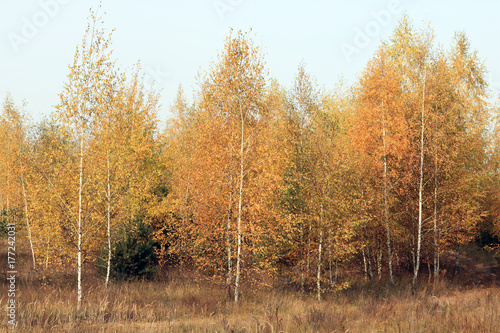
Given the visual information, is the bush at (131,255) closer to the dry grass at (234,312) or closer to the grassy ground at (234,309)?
the grassy ground at (234,309)

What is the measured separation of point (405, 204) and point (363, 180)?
2965 millimetres

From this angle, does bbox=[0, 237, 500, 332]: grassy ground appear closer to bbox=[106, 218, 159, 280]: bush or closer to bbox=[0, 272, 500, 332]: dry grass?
bbox=[0, 272, 500, 332]: dry grass

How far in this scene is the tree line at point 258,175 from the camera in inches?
550

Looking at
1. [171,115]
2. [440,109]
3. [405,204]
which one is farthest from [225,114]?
[171,115]

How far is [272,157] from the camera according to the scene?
14.3 meters

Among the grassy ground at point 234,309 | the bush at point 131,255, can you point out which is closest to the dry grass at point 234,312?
the grassy ground at point 234,309

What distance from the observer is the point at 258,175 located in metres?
14.0

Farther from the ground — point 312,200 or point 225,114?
point 225,114

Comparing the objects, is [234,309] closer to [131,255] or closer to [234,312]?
[234,312]

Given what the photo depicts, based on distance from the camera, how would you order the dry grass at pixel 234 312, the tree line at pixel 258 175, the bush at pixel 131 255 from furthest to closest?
the bush at pixel 131 255, the tree line at pixel 258 175, the dry grass at pixel 234 312

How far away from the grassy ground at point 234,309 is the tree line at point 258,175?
1.00 m

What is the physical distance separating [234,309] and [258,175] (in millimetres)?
4643

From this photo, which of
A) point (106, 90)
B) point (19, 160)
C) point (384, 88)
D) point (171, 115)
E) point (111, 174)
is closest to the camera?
point (106, 90)

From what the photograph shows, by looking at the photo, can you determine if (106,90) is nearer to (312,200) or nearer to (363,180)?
(312,200)
